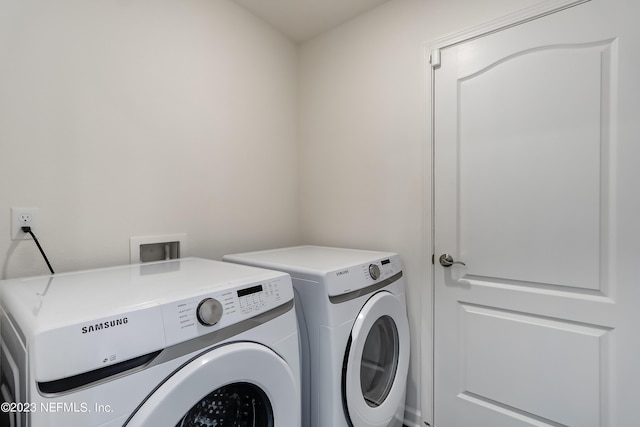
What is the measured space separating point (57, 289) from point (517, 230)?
67.8 inches

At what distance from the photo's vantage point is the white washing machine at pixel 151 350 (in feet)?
1.87

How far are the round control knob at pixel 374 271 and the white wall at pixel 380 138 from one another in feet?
1.19

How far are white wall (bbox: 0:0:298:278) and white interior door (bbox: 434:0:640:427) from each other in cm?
110

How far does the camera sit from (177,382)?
26.9 inches

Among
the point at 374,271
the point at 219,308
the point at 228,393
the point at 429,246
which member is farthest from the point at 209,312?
the point at 429,246

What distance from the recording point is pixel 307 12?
1.90 metres

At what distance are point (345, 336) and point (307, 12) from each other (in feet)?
6.08

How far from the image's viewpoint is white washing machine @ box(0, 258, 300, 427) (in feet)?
1.87

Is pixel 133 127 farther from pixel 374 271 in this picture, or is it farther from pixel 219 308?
pixel 374 271

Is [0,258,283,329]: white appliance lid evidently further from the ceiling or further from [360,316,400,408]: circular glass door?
the ceiling

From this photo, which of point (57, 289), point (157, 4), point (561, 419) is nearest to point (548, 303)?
point (561, 419)

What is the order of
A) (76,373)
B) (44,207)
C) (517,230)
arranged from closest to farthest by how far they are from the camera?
(76,373)
(44,207)
(517,230)

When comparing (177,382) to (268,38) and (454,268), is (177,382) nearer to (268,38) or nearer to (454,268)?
(454,268)

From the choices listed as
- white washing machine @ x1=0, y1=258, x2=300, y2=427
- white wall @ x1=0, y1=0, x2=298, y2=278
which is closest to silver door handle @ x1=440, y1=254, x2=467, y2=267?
white washing machine @ x1=0, y1=258, x2=300, y2=427
